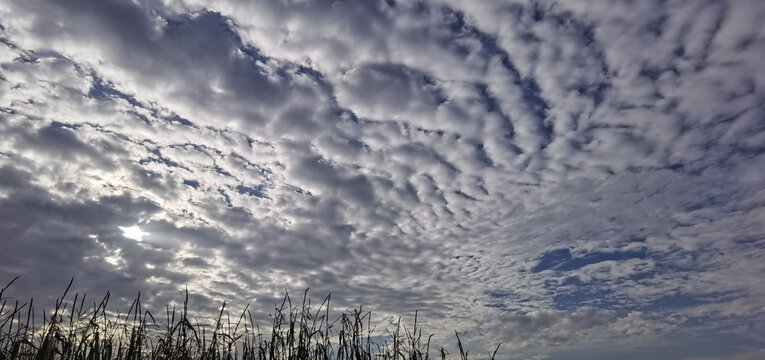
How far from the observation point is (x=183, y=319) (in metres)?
8.34

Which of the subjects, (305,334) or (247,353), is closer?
(305,334)

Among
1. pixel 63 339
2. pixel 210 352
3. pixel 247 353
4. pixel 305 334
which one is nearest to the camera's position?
pixel 63 339

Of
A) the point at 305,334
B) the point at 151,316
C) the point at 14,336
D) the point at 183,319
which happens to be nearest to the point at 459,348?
the point at 305,334

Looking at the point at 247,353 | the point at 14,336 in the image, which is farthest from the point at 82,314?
the point at 247,353

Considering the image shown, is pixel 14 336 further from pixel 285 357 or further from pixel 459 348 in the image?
pixel 459 348

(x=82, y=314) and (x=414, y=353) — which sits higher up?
(x=82, y=314)

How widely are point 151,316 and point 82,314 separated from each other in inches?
47.0

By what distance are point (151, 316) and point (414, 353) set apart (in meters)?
5.88

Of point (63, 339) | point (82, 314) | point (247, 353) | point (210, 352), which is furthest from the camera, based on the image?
point (247, 353)

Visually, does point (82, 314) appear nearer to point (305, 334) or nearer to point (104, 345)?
point (104, 345)

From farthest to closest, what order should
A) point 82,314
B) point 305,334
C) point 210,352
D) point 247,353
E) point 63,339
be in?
point 247,353 → point 305,334 → point 210,352 → point 82,314 → point 63,339

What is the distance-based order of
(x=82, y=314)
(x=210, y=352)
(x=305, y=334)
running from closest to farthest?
(x=82, y=314) < (x=210, y=352) < (x=305, y=334)

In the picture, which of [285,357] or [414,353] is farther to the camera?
[414,353]

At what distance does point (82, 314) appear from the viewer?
8.58 meters
